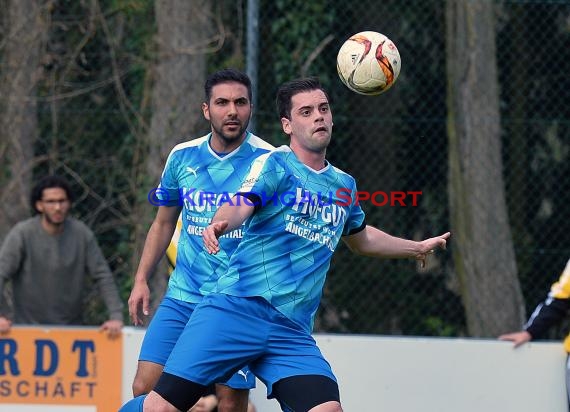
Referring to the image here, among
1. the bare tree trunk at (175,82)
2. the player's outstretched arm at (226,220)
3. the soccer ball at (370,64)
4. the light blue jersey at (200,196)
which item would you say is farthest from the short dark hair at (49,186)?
the player's outstretched arm at (226,220)

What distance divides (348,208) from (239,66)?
385cm

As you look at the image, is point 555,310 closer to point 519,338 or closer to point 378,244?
point 519,338

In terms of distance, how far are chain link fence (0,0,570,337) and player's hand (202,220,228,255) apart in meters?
4.36

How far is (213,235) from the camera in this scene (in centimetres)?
444

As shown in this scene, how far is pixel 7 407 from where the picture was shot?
6.76 meters

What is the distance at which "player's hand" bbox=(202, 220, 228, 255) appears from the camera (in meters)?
4.40

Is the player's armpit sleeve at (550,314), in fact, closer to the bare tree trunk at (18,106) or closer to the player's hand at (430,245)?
the player's hand at (430,245)

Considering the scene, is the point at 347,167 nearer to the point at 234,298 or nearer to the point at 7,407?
the point at 7,407

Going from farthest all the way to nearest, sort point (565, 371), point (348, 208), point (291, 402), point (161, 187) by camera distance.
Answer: point (565, 371)
point (161, 187)
point (348, 208)
point (291, 402)

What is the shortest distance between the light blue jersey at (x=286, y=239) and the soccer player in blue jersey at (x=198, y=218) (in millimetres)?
633

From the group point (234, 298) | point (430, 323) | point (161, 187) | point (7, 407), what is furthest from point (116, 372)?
point (430, 323)

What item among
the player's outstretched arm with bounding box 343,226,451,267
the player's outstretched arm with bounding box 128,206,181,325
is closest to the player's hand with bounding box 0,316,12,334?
the player's outstretched arm with bounding box 128,206,181,325

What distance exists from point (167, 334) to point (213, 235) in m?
1.34

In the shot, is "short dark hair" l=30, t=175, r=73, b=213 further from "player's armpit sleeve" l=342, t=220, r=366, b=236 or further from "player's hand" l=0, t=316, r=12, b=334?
"player's armpit sleeve" l=342, t=220, r=366, b=236
